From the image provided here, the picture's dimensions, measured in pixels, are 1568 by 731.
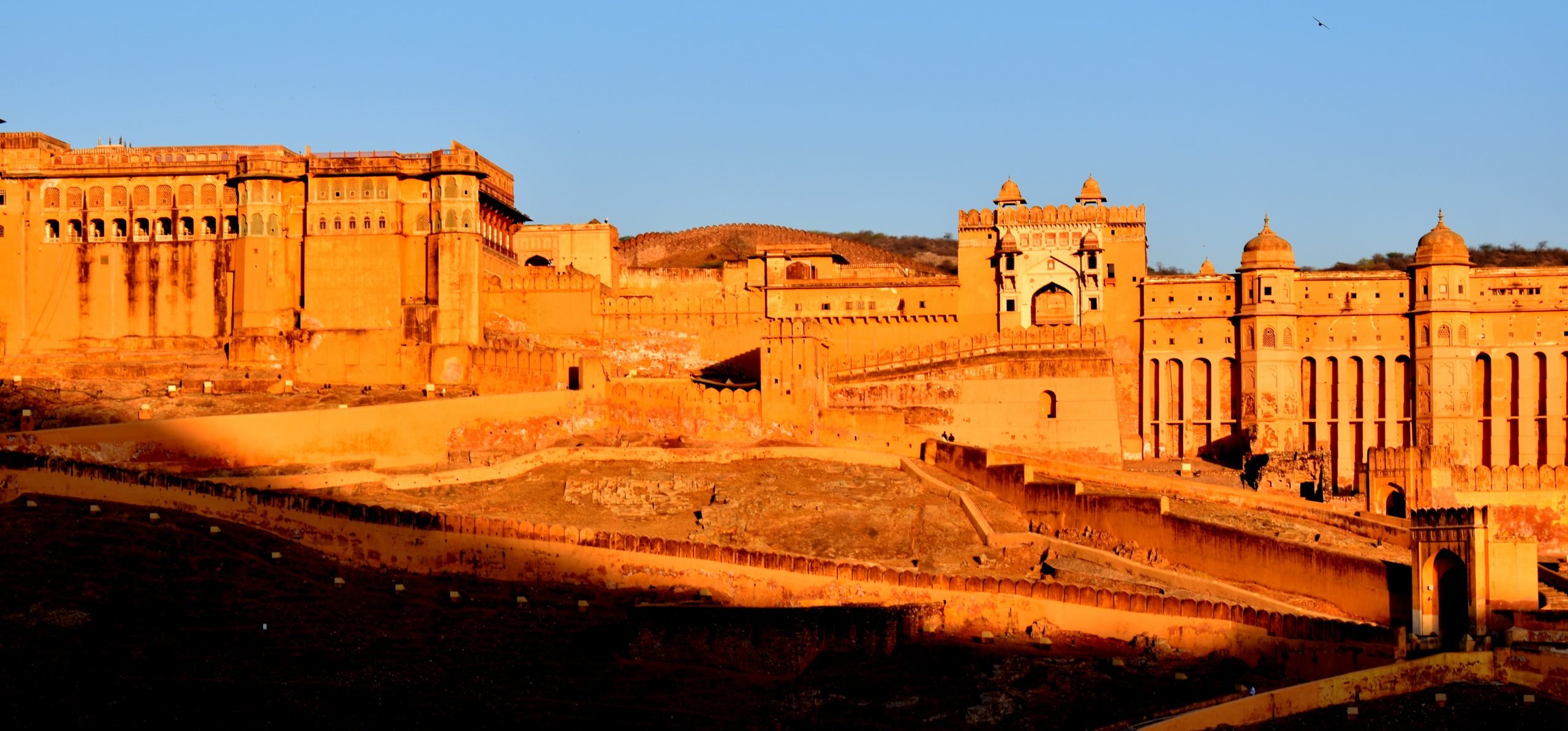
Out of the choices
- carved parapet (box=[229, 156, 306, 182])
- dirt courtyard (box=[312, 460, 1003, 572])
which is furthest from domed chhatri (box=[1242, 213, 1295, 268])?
carved parapet (box=[229, 156, 306, 182])

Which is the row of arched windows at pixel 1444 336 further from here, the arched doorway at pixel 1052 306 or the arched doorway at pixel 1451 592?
the arched doorway at pixel 1451 592

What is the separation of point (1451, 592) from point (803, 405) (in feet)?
71.4

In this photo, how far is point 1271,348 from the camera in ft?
233

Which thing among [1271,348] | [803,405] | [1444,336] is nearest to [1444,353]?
A: [1444,336]

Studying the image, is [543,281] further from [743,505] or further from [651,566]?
[651,566]

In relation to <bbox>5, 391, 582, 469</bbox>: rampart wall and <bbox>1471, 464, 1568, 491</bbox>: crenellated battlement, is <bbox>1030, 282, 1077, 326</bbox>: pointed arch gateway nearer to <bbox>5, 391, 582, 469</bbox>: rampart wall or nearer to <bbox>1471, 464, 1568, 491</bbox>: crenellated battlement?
<bbox>1471, 464, 1568, 491</bbox>: crenellated battlement

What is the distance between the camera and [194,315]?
74938mm

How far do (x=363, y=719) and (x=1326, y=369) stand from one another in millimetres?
39700

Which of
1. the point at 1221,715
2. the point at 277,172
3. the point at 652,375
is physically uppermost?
the point at 277,172

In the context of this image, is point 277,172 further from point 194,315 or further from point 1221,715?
point 1221,715

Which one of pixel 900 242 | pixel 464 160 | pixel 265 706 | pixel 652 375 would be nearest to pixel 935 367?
pixel 652 375

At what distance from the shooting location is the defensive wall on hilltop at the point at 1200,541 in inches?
2000

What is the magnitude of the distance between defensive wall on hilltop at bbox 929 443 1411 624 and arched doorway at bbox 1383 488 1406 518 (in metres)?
8.98

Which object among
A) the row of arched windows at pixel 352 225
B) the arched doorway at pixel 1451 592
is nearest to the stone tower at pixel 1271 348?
the arched doorway at pixel 1451 592
